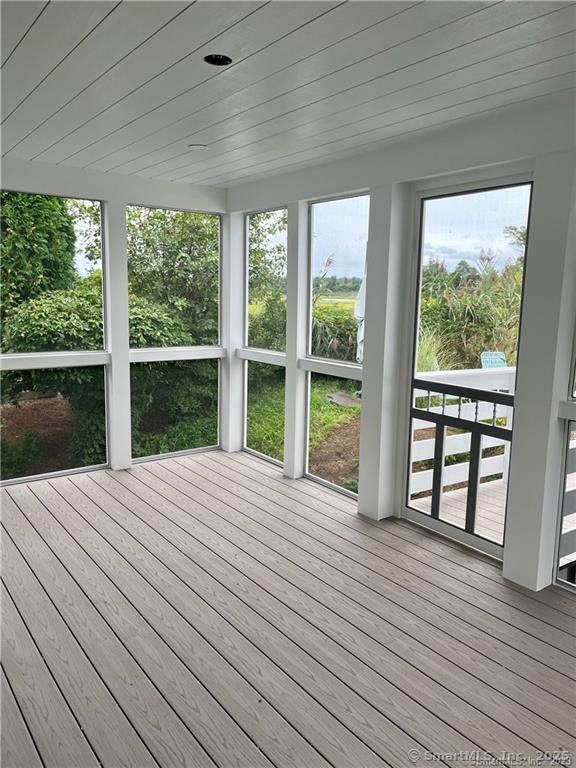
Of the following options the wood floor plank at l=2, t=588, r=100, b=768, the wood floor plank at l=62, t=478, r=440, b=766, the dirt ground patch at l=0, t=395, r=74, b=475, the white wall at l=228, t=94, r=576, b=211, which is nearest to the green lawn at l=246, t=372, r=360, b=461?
the white wall at l=228, t=94, r=576, b=211

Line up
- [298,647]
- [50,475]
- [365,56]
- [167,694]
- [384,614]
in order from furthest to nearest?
1. [50,475]
2. [384,614]
3. [298,647]
4. [167,694]
5. [365,56]

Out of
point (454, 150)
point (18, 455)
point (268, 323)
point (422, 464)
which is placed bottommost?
point (18, 455)

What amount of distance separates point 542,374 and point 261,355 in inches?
115

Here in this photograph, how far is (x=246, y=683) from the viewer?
253cm

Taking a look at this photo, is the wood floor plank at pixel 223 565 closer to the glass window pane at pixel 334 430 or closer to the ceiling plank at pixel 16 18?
the glass window pane at pixel 334 430

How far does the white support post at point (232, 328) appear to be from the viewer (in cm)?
→ 576

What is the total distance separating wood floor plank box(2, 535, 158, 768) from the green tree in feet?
7.61

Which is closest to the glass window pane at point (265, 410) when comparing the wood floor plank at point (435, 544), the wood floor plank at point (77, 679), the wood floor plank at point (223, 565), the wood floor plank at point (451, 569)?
the wood floor plank at point (435, 544)

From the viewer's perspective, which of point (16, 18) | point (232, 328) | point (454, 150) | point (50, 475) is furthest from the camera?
point (232, 328)

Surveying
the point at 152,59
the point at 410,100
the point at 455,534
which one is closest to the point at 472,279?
the point at 410,100

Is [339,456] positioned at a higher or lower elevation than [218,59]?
lower

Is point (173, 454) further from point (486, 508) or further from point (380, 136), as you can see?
point (380, 136)

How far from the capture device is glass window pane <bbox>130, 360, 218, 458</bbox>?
550 cm

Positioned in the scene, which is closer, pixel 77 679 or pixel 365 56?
pixel 365 56
